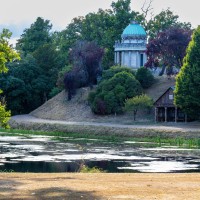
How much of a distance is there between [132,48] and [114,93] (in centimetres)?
2002

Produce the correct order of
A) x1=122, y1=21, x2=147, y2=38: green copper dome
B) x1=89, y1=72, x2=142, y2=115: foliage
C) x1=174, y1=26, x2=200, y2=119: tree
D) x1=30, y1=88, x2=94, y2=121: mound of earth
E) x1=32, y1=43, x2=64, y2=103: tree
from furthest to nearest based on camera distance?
x1=32, y1=43, x2=64, y2=103: tree, x1=122, y1=21, x2=147, y2=38: green copper dome, x1=30, y1=88, x2=94, y2=121: mound of earth, x1=89, y1=72, x2=142, y2=115: foliage, x1=174, y1=26, x2=200, y2=119: tree

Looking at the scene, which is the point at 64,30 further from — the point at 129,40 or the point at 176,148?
the point at 176,148

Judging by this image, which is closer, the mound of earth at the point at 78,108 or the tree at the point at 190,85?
the tree at the point at 190,85

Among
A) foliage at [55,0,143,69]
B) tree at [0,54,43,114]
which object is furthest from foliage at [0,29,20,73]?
foliage at [55,0,143,69]

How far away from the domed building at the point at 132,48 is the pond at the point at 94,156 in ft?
144

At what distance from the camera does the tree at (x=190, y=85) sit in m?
74.9

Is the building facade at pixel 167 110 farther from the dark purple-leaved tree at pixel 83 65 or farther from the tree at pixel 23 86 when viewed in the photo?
the tree at pixel 23 86

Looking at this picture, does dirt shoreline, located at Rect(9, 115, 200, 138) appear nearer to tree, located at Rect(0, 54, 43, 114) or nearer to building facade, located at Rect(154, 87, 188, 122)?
building facade, located at Rect(154, 87, 188, 122)

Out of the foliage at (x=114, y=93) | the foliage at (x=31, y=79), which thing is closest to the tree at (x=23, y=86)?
the foliage at (x=31, y=79)

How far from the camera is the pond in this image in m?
41.6

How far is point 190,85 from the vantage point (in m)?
75.3

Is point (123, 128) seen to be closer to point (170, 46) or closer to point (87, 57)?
point (170, 46)

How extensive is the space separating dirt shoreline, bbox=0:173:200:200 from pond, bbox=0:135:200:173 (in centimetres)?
1300

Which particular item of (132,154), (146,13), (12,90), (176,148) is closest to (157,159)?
(132,154)
